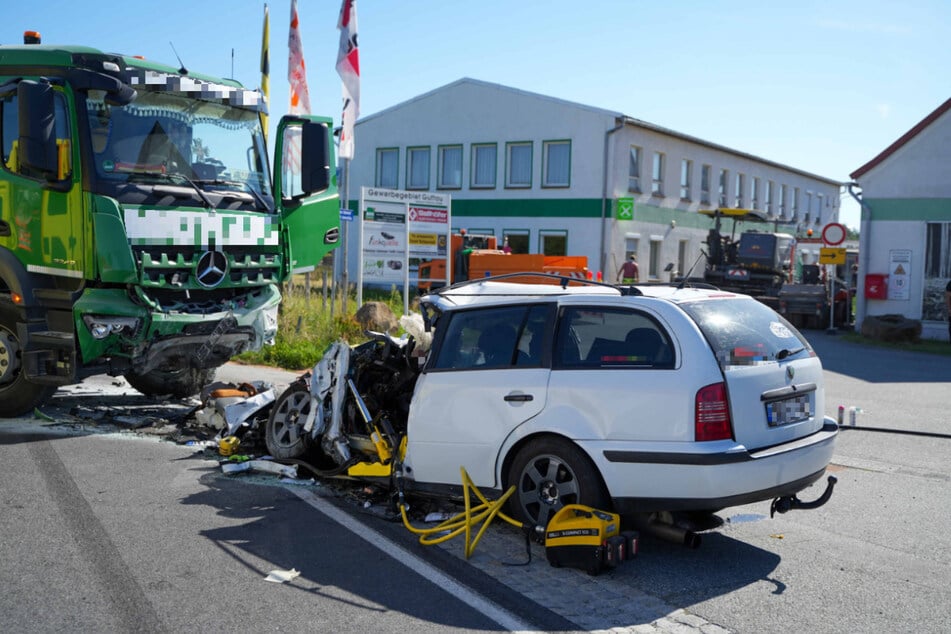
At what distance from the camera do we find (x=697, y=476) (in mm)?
5305

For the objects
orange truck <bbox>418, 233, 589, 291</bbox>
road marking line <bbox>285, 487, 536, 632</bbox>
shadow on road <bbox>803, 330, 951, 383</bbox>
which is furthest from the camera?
orange truck <bbox>418, 233, 589, 291</bbox>

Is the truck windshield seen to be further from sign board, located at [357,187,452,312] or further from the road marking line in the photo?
sign board, located at [357,187,452,312]

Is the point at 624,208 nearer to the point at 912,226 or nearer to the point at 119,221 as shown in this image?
the point at 912,226

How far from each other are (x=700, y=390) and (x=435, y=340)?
2058 millimetres

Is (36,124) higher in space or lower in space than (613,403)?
higher

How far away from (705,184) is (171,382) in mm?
34850

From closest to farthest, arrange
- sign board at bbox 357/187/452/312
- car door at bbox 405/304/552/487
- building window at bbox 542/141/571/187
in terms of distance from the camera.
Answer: car door at bbox 405/304/552/487 < sign board at bbox 357/187/452/312 < building window at bbox 542/141/571/187

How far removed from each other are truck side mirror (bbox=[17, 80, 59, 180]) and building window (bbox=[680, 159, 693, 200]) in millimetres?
34192

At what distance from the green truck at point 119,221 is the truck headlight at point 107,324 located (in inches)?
0.4

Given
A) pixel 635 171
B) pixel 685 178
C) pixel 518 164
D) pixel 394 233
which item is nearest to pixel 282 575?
pixel 394 233

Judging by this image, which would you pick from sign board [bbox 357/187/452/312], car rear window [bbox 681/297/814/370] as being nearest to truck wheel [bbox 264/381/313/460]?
car rear window [bbox 681/297/814/370]

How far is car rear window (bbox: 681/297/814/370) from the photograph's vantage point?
5570mm

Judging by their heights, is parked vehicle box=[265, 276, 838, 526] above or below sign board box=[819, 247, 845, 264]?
below

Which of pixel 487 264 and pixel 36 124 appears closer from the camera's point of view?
pixel 36 124
